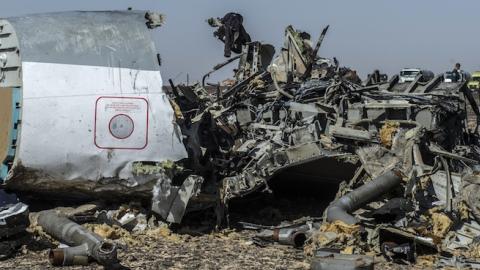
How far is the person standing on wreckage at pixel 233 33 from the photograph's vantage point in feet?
44.3

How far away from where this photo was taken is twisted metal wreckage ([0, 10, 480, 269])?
26.4 feet

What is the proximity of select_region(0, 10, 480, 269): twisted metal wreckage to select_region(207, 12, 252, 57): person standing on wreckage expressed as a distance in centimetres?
190

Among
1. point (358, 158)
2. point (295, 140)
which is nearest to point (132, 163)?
point (295, 140)

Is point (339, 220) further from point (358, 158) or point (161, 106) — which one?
point (161, 106)

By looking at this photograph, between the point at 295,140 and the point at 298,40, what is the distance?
3.42m

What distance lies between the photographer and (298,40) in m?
12.6

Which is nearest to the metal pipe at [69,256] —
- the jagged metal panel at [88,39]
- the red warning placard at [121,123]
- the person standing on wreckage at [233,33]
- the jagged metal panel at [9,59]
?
the red warning placard at [121,123]

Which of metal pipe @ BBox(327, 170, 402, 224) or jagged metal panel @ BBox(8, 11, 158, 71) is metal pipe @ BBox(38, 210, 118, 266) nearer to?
jagged metal panel @ BBox(8, 11, 158, 71)

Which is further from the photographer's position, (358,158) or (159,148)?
(358,158)

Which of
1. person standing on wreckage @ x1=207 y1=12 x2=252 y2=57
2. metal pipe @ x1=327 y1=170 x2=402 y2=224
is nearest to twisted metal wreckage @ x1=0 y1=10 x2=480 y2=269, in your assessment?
metal pipe @ x1=327 y1=170 x2=402 y2=224

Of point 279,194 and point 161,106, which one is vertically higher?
point 161,106

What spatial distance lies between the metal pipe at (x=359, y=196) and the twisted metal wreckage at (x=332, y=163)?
2cm

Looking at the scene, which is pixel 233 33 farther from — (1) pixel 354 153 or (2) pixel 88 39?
(2) pixel 88 39

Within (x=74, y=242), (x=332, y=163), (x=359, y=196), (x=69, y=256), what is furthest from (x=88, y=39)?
(x=359, y=196)
